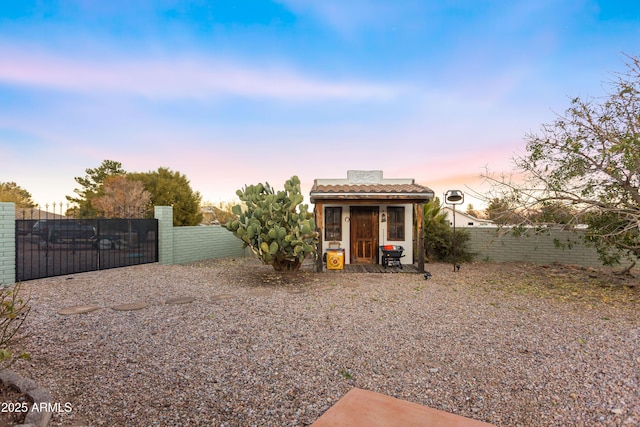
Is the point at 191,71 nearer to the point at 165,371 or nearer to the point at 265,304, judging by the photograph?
the point at 265,304

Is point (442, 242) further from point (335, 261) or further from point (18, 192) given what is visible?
point (18, 192)

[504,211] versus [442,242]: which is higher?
[504,211]

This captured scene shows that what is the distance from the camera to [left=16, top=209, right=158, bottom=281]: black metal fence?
8000mm

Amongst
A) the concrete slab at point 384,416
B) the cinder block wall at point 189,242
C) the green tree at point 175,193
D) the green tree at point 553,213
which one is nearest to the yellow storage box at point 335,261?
the green tree at point 553,213

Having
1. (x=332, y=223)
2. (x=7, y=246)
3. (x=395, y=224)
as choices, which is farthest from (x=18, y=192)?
(x=395, y=224)

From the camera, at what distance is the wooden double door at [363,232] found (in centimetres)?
1109

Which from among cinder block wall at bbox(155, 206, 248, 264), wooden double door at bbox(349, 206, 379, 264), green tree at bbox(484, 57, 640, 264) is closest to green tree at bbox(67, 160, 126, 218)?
cinder block wall at bbox(155, 206, 248, 264)

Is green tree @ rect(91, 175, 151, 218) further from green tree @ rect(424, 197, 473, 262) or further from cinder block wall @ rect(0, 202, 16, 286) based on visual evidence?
green tree @ rect(424, 197, 473, 262)

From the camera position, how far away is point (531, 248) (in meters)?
11.9

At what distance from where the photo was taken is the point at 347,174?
1325cm

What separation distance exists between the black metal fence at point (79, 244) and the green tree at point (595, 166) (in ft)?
36.3

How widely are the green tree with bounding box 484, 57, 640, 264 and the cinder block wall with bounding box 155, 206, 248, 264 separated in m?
10.5

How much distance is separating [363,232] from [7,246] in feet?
31.4

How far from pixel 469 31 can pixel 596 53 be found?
3048mm
